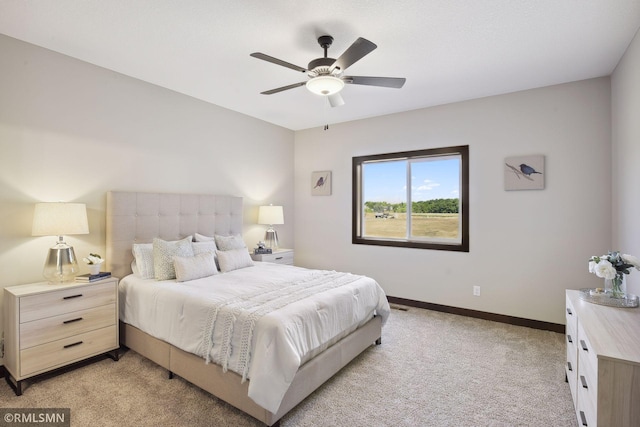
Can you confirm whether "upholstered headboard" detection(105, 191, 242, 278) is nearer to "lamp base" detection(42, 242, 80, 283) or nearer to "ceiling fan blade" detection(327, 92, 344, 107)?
"lamp base" detection(42, 242, 80, 283)

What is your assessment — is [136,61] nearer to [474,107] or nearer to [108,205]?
[108,205]

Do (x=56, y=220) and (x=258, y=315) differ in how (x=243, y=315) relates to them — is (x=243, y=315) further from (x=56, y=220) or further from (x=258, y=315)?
(x=56, y=220)

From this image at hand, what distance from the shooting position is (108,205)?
124 inches

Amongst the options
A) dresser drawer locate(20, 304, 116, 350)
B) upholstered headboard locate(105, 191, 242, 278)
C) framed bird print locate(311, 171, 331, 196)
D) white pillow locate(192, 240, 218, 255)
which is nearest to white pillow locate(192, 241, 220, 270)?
white pillow locate(192, 240, 218, 255)

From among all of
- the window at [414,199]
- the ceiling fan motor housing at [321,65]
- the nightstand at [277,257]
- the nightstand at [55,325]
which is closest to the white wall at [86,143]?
the nightstand at [55,325]

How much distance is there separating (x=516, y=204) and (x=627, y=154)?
112 centimetres

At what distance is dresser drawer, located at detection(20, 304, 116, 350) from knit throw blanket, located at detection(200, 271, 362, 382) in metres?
1.21

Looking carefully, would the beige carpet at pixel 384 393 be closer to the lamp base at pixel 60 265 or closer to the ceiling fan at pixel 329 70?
the lamp base at pixel 60 265

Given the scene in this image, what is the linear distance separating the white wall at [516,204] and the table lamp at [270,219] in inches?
52.5

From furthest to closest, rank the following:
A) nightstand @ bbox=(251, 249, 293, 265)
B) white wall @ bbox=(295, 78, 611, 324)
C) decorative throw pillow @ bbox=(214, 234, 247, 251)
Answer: nightstand @ bbox=(251, 249, 293, 265) < decorative throw pillow @ bbox=(214, 234, 247, 251) < white wall @ bbox=(295, 78, 611, 324)

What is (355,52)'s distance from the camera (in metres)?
2.14

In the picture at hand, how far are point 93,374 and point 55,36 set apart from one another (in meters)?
2.80

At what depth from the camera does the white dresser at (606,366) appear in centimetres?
143

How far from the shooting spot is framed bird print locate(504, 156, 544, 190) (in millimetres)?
3555
